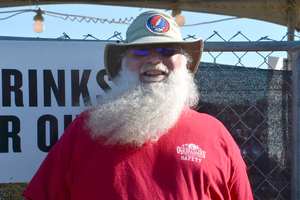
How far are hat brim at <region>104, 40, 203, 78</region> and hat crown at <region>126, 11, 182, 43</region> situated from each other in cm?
3

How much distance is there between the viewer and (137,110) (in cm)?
235

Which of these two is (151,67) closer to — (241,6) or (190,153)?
(190,153)

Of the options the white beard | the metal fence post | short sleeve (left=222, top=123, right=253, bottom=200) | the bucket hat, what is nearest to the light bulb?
the metal fence post

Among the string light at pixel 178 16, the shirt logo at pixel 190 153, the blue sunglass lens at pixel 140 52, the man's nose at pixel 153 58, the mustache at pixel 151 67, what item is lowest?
the shirt logo at pixel 190 153

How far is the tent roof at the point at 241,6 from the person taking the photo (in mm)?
7469

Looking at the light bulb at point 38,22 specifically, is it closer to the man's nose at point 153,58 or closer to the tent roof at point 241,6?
the tent roof at point 241,6

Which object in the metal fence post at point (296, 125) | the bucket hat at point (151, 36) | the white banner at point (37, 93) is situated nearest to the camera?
the bucket hat at point (151, 36)

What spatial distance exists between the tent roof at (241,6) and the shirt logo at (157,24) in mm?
4148

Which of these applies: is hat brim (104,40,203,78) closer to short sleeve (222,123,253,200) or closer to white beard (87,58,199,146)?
white beard (87,58,199,146)

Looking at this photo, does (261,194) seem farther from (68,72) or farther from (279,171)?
(68,72)

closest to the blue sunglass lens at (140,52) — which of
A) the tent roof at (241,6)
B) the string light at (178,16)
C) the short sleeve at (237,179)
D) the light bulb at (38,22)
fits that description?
the short sleeve at (237,179)

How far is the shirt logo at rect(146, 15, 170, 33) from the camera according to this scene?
241cm

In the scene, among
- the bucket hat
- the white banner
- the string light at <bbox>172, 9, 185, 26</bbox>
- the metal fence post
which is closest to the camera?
the bucket hat

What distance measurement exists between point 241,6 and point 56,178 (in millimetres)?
6332
